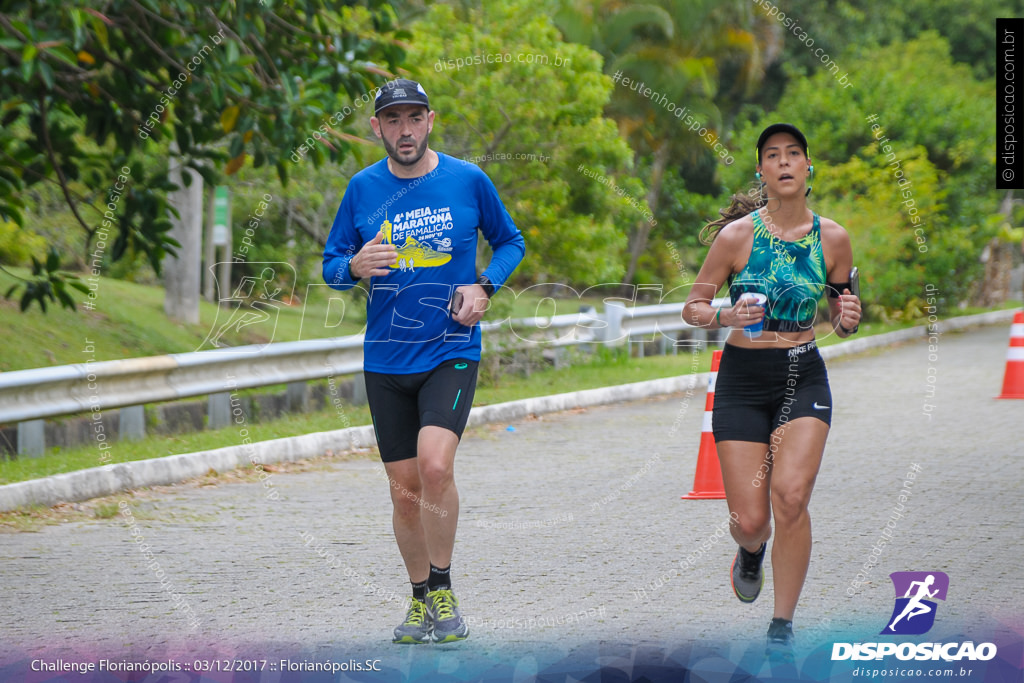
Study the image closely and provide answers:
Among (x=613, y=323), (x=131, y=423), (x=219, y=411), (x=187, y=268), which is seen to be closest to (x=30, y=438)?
(x=131, y=423)

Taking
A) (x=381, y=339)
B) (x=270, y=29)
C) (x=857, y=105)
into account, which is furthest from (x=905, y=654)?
(x=857, y=105)

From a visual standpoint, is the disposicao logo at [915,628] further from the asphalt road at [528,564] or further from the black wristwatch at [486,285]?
the black wristwatch at [486,285]

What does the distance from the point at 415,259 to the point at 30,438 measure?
5993 mm

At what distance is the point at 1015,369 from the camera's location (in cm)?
1253

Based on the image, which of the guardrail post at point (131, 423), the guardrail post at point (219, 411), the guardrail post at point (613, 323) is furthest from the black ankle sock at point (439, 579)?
the guardrail post at point (613, 323)

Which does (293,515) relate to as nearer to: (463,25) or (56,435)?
(56,435)

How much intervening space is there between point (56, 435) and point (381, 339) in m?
7.00

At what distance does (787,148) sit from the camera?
4.58 meters

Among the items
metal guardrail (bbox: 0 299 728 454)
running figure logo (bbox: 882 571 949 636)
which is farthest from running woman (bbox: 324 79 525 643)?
metal guardrail (bbox: 0 299 728 454)

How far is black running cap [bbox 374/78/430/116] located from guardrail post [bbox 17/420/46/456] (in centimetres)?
589

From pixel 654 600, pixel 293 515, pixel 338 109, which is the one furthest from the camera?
pixel 338 109

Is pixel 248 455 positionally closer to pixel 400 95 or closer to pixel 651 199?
pixel 400 95

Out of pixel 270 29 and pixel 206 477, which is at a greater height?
pixel 270 29

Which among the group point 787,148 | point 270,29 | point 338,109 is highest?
point 270,29
